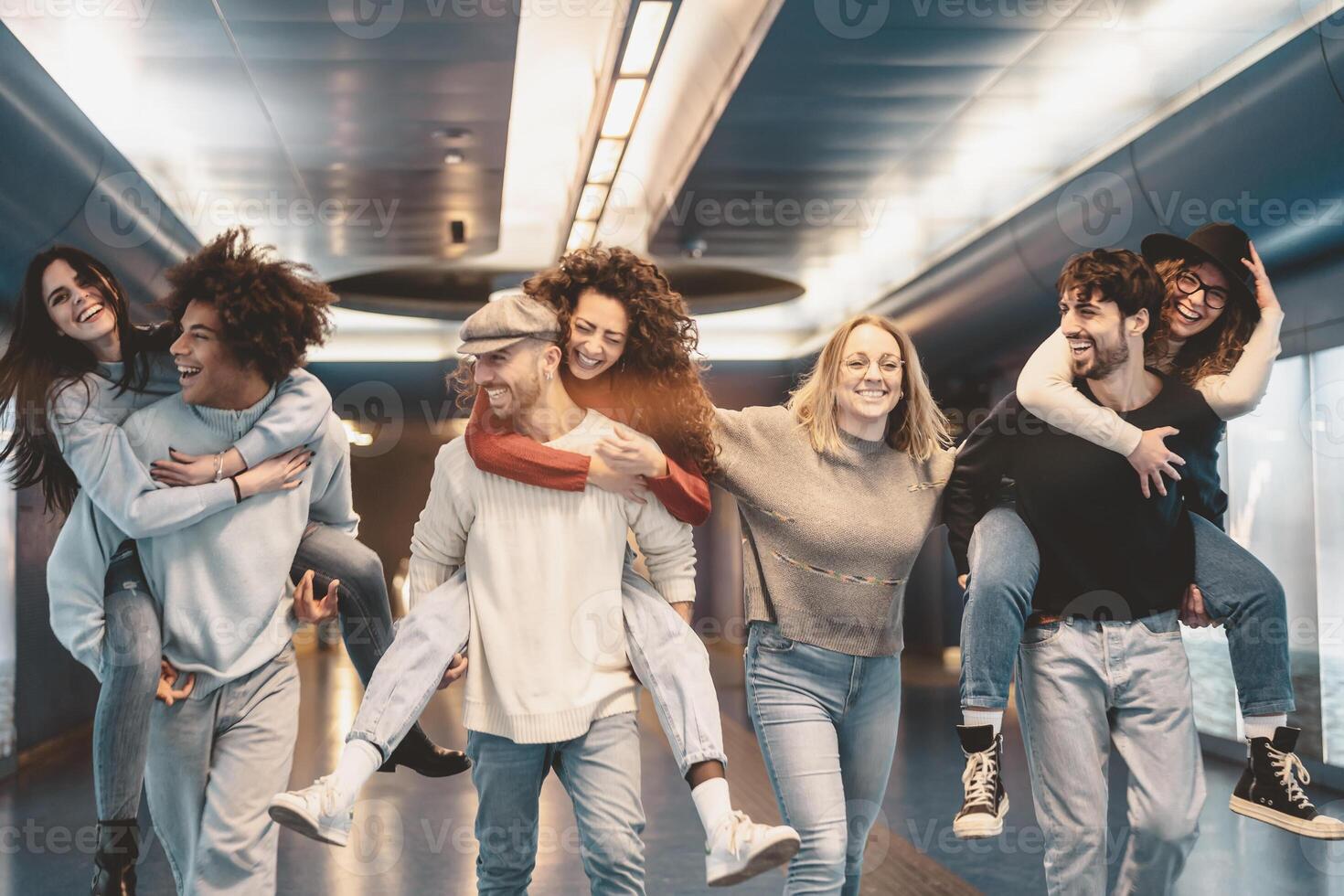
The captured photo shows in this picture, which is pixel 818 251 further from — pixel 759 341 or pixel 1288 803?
pixel 1288 803

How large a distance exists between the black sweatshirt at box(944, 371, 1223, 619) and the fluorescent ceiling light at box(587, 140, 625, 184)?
4282 mm

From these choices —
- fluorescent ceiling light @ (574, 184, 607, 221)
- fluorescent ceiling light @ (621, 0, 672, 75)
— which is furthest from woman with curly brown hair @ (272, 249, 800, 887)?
fluorescent ceiling light @ (574, 184, 607, 221)

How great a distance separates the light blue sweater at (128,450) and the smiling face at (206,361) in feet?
0.32

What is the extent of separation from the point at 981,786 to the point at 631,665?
0.84 m

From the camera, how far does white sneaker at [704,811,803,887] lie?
2178mm

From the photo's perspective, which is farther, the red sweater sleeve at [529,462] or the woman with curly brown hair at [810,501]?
the woman with curly brown hair at [810,501]

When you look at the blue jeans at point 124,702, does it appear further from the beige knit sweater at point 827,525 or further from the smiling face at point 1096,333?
the smiling face at point 1096,333

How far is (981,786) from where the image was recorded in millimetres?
2658

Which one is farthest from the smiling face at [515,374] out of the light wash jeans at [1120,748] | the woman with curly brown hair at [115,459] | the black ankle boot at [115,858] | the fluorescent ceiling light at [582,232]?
the fluorescent ceiling light at [582,232]

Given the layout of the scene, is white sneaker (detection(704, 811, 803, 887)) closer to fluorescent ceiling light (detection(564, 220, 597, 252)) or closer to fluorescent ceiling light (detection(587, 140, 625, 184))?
fluorescent ceiling light (detection(587, 140, 625, 184))

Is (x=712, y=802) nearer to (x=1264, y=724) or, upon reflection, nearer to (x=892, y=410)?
(x=892, y=410)

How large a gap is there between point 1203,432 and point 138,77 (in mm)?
4833

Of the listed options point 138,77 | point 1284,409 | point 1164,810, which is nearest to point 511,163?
point 138,77

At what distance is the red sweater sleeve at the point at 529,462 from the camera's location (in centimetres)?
251
